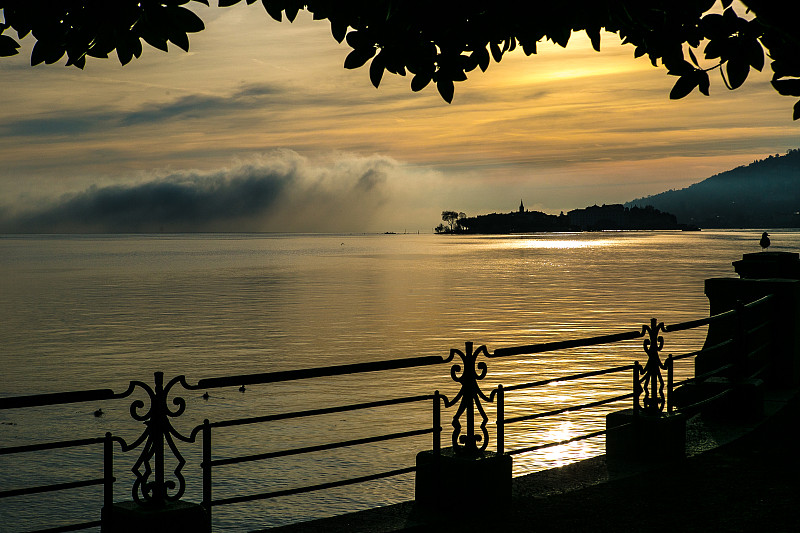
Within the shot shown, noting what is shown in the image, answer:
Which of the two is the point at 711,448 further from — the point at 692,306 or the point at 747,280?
the point at 692,306

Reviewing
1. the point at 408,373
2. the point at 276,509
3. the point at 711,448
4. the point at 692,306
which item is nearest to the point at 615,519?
the point at 711,448

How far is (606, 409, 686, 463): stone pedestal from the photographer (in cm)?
787

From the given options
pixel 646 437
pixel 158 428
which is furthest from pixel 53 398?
pixel 646 437

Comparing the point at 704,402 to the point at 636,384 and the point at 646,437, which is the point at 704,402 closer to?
the point at 646,437

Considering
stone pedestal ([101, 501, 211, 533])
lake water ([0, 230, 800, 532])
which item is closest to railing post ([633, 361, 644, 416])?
stone pedestal ([101, 501, 211, 533])

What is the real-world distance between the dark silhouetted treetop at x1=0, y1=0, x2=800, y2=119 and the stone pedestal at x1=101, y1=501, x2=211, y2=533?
2931 mm

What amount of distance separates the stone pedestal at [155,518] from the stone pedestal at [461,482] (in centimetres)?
176

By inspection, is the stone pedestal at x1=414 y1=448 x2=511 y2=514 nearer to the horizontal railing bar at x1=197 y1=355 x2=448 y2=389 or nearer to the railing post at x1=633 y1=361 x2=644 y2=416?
the horizontal railing bar at x1=197 y1=355 x2=448 y2=389

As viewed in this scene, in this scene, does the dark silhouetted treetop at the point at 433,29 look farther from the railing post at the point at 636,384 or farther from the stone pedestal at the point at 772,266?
the stone pedestal at the point at 772,266

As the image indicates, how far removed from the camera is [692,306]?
4288cm

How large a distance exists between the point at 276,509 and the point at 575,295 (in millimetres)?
42308

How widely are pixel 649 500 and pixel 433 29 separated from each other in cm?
398

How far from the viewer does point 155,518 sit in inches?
203

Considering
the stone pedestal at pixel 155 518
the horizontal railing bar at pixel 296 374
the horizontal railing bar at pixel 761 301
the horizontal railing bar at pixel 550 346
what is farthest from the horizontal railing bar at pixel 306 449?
the horizontal railing bar at pixel 761 301
